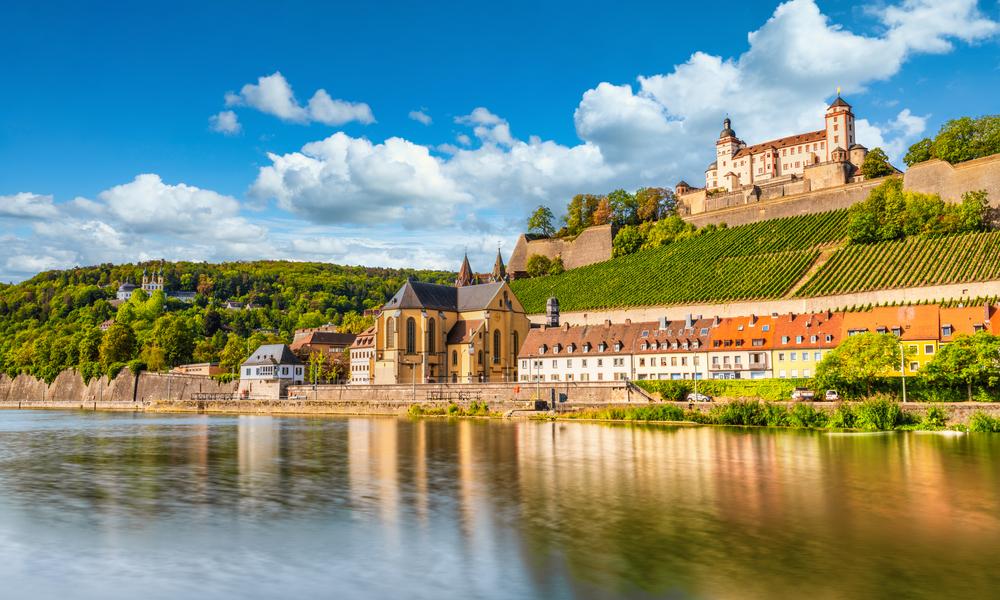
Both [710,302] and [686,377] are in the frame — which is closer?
[686,377]

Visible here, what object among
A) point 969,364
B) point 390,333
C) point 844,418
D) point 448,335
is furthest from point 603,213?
point 969,364

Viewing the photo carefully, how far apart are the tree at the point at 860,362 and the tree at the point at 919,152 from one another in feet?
164

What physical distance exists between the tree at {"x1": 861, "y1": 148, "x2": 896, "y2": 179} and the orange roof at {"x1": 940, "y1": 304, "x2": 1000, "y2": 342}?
1622 inches

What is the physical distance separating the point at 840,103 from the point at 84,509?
337 feet

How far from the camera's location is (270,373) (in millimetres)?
80188

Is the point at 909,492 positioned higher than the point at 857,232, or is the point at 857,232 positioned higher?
the point at 857,232

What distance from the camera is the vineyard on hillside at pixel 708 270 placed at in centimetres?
7156

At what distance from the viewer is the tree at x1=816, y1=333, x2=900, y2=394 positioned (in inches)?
1608

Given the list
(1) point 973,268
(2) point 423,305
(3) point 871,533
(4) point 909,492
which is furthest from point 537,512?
(2) point 423,305

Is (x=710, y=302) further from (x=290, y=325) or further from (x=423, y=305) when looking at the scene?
(x=290, y=325)

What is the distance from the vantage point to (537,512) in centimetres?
1944

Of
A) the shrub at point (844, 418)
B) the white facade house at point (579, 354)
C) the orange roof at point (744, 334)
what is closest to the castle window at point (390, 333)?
the white facade house at point (579, 354)

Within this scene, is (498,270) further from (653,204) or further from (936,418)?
(936,418)

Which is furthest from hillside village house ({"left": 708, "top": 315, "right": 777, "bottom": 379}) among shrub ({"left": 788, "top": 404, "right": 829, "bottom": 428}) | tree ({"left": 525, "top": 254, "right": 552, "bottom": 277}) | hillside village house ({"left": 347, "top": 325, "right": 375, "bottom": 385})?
tree ({"left": 525, "top": 254, "right": 552, "bottom": 277})
